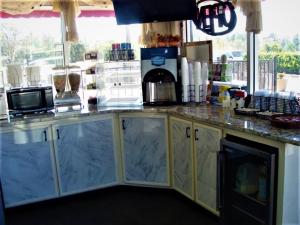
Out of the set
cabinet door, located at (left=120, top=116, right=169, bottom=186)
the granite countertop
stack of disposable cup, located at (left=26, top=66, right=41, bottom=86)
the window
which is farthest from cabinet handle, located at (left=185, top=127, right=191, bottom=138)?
stack of disposable cup, located at (left=26, top=66, right=41, bottom=86)

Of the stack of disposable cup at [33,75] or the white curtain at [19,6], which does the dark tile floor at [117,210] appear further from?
the white curtain at [19,6]

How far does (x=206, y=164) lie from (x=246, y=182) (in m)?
0.44

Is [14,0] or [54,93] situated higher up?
[14,0]

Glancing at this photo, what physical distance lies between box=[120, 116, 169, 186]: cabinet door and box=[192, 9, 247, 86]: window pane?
916mm

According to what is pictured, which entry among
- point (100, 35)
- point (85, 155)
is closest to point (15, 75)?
point (85, 155)

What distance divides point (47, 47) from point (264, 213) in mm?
3356

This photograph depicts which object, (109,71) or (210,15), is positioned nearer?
(210,15)

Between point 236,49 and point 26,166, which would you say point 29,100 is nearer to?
point 26,166

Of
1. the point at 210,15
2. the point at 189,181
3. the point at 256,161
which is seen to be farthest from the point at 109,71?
the point at 256,161

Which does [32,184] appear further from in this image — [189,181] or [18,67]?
[189,181]

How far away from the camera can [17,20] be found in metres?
4.31

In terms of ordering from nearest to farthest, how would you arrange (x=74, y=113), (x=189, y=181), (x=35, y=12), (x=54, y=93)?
(x=189, y=181), (x=74, y=113), (x=54, y=93), (x=35, y=12)

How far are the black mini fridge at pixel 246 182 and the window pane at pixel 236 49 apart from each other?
1.09m

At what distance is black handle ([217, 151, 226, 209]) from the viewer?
2.68m
